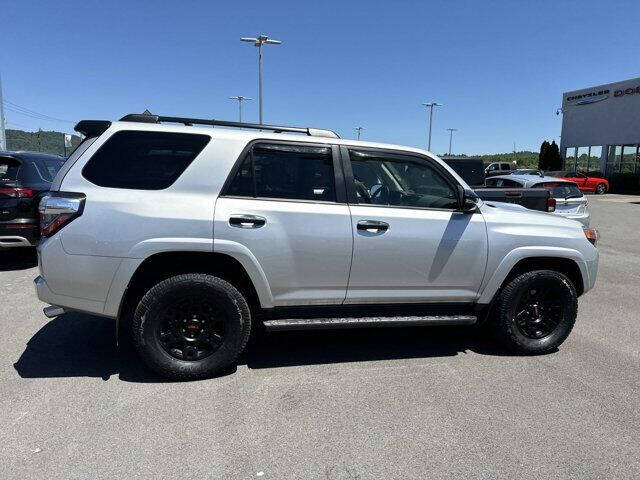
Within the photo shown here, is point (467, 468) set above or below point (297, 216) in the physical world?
below

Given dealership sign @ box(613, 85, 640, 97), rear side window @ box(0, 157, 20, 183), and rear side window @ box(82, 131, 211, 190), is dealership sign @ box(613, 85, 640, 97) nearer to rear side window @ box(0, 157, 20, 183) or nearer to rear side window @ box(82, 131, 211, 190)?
rear side window @ box(0, 157, 20, 183)

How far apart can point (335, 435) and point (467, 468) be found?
0.79 m

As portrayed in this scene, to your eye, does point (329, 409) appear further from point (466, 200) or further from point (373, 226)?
point (466, 200)

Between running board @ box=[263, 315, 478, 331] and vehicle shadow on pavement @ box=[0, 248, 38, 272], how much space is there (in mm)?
5412

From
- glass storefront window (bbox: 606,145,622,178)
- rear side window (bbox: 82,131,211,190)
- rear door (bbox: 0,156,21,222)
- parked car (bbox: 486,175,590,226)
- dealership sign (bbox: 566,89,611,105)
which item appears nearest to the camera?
rear side window (bbox: 82,131,211,190)

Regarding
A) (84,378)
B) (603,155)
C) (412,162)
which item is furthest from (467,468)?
(603,155)

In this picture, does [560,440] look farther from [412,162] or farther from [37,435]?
[37,435]

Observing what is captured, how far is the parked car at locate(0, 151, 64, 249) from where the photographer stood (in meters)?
6.54

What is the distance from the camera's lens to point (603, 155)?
34.8m

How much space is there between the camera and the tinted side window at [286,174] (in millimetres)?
3592

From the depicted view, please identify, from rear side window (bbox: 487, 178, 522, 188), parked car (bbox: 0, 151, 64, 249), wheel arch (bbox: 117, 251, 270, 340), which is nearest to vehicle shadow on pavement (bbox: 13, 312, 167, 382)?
wheel arch (bbox: 117, 251, 270, 340)

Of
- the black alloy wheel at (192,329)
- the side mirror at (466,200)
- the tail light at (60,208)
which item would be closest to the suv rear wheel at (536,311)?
the side mirror at (466,200)

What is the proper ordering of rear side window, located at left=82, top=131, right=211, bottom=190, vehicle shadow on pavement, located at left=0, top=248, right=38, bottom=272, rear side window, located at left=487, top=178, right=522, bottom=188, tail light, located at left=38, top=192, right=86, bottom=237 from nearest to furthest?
tail light, located at left=38, top=192, right=86, bottom=237
rear side window, located at left=82, top=131, right=211, bottom=190
vehicle shadow on pavement, located at left=0, top=248, right=38, bottom=272
rear side window, located at left=487, top=178, right=522, bottom=188

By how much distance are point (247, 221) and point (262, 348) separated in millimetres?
1404
